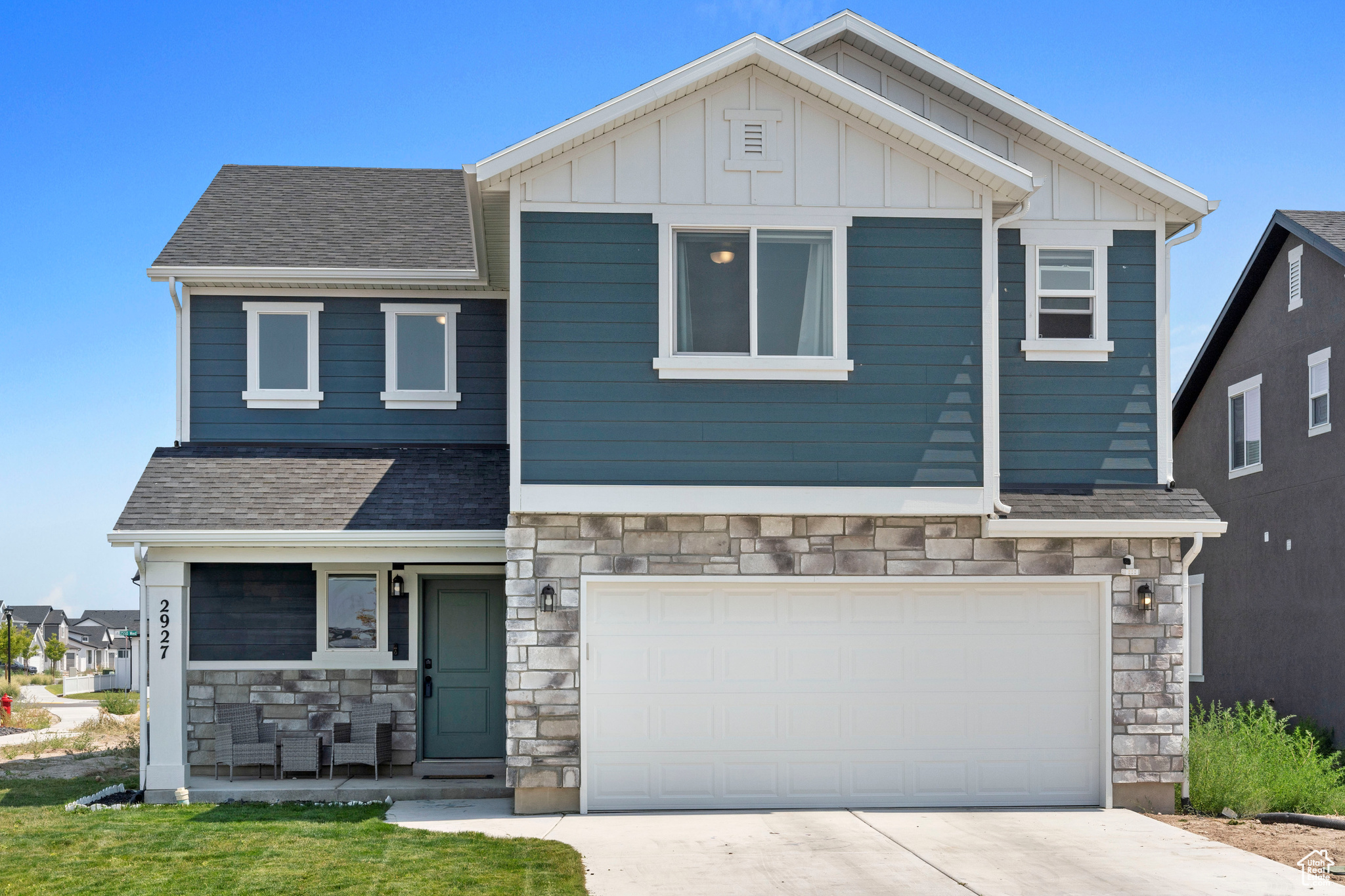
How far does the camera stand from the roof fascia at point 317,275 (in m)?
11.7

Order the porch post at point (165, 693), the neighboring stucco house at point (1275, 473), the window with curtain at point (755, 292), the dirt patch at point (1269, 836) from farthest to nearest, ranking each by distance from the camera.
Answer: the neighboring stucco house at point (1275, 473)
the porch post at point (165, 693)
the window with curtain at point (755, 292)
the dirt patch at point (1269, 836)

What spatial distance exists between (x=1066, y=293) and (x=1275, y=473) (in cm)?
763

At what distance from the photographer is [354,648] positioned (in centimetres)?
1145

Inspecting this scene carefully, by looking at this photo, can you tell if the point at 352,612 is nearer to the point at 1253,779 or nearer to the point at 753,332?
the point at 753,332

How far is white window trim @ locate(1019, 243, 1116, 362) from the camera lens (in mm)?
9953

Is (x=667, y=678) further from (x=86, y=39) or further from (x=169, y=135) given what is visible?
(x=86, y=39)

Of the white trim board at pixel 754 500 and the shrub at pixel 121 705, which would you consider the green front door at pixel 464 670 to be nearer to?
the white trim board at pixel 754 500

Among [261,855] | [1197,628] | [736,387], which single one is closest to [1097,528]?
[736,387]

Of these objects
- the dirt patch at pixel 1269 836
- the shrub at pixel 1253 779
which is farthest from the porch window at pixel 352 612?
the shrub at pixel 1253 779

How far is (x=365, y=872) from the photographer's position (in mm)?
7074

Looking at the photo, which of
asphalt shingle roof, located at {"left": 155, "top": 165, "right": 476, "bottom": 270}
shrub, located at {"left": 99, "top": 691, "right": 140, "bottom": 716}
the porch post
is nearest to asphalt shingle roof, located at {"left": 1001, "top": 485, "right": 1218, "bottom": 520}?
asphalt shingle roof, located at {"left": 155, "top": 165, "right": 476, "bottom": 270}

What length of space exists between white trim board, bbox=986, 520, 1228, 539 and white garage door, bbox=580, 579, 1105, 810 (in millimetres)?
531

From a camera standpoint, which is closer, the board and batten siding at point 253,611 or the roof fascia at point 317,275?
the board and batten siding at point 253,611

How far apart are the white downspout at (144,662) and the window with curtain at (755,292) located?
17.3 feet
